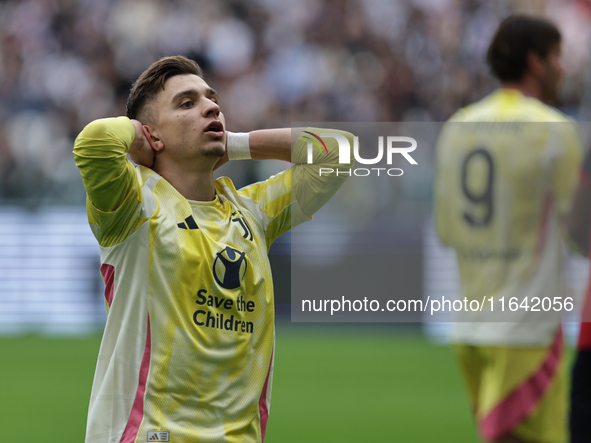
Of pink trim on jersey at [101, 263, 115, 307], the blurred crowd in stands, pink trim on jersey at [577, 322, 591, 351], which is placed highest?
the blurred crowd in stands

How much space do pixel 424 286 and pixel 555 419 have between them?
5.55m

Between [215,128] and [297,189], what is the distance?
448 millimetres

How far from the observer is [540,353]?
10.6ft

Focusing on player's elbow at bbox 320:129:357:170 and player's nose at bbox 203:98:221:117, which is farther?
player's elbow at bbox 320:129:357:170

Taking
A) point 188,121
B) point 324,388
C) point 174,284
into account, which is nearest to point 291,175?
point 188,121

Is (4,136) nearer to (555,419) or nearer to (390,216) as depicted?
(390,216)

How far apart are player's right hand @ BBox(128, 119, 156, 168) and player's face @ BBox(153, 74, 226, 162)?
2.2 inches

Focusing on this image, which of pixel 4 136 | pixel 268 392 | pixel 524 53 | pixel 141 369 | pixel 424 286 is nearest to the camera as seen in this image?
pixel 141 369

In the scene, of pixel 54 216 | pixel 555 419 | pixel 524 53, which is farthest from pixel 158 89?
A: pixel 54 216

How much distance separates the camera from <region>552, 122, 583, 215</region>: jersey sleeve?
10.5 feet

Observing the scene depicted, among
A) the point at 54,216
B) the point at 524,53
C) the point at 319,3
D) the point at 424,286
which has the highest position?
the point at 319,3

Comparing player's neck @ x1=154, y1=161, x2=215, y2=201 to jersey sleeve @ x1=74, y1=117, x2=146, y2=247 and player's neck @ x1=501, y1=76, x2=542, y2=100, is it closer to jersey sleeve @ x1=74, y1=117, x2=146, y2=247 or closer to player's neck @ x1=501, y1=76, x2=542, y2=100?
jersey sleeve @ x1=74, y1=117, x2=146, y2=247

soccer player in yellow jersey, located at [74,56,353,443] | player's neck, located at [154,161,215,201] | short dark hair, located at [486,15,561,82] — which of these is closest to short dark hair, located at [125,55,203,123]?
soccer player in yellow jersey, located at [74,56,353,443]

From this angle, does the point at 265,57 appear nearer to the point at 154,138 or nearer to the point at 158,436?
the point at 154,138
